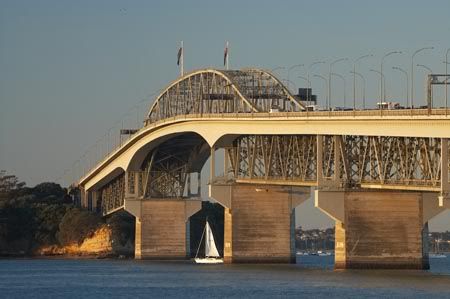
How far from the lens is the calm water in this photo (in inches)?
4082

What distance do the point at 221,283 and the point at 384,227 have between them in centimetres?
1503

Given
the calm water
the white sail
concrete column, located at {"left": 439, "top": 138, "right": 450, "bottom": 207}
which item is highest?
concrete column, located at {"left": 439, "top": 138, "right": 450, "bottom": 207}

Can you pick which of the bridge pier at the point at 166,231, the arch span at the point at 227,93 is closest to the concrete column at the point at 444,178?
the arch span at the point at 227,93

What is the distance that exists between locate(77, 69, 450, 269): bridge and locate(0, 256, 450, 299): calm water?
3506 millimetres

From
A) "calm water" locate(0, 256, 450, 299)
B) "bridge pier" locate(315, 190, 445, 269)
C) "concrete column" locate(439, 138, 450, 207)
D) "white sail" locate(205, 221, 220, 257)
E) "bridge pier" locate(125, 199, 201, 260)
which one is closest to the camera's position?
"calm water" locate(0, 256, 450, 299)

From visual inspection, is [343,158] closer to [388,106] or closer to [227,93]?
[388,106]

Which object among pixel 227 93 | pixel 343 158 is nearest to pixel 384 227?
pixel 343 158

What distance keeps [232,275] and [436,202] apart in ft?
55.4

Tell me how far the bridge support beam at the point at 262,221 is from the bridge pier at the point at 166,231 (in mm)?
24434

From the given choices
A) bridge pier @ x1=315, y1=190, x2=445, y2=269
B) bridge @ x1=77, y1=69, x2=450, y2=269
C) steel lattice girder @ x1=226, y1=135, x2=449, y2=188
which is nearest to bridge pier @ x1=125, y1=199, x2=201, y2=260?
bridge @ x1=77, y1=69, x2=450, y2=269

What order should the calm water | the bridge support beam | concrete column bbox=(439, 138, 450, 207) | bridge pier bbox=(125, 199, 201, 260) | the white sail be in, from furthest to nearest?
1. the white sail
2. bridge pier bbox=(125, 199, 201, 260)
3. the bridge support beam
4. concrete column bbox=(439, 138, 450, 207)
5. the calm water

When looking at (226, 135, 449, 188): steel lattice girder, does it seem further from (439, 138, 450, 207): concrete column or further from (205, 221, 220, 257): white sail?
(205, 221, 220, 257): white sail

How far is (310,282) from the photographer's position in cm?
11644

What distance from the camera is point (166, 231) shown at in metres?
176
